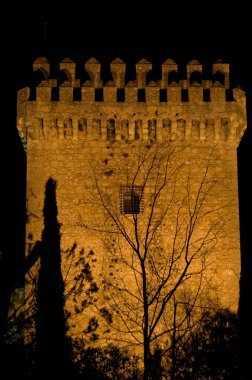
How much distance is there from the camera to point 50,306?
18.5 m

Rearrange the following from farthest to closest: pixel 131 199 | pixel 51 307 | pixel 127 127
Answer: pixel 127 127, pixel 131 199, pixel 51 307

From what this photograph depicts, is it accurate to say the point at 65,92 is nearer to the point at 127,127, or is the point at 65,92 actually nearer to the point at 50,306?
the point at 127,127

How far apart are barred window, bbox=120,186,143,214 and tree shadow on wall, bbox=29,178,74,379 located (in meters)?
2.03

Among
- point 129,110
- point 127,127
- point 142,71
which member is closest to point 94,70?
point 142,71

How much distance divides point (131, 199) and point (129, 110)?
8.86 ft

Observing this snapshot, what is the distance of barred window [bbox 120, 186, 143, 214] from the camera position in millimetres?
19109

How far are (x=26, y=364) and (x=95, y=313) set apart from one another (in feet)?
7.86

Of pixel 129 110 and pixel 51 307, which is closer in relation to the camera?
pixel 51 307

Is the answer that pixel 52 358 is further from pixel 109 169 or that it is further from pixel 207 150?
pixel 207 150

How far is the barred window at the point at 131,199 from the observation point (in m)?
19.1

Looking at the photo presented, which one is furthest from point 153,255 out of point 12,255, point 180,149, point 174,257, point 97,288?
point 12,255

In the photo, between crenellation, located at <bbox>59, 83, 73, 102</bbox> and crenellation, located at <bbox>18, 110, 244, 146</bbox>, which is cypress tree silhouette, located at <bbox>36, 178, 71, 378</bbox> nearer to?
crenellation, located at <bbox>18, 110, 244, 146</bbox>

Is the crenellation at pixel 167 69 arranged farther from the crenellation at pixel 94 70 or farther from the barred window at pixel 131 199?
the barred window at pixel 131 199

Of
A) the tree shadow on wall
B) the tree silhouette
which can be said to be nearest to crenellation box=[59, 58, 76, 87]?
the tree silhouette
